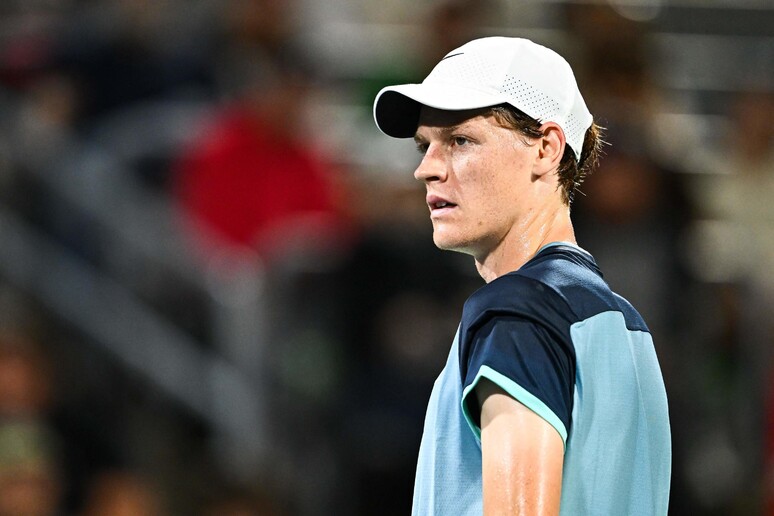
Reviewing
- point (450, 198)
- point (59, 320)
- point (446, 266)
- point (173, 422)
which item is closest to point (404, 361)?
point (446, 266)

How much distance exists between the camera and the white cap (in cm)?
253

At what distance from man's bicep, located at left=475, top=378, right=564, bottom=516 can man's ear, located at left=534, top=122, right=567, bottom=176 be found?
527 mm

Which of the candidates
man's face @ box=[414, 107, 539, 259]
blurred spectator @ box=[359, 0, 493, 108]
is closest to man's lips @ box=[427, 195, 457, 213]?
man's face @ box=[414, 107, 539, 259]

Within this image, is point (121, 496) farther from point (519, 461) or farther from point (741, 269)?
point (519, 461)

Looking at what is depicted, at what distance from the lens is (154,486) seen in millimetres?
6371

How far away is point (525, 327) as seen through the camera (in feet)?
7.54

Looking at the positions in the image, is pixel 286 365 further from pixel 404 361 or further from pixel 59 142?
pixel 59 142

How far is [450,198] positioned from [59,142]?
442 cm

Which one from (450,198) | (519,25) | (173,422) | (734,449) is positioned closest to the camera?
(450,198)

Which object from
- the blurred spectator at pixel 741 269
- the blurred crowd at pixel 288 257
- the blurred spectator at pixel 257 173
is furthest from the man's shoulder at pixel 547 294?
the blurred spectator at pixel 257 173

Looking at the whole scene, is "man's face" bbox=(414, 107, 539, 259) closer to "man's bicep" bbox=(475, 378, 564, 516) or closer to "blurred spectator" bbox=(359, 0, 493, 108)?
"man's bicep" bbox=(475, 378, 564, 516)

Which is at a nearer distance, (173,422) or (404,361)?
(404,361)

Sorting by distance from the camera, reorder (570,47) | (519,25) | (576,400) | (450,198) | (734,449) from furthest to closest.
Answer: (519,25) → (570,47) → (734,449) → (450,198) → (576,400)

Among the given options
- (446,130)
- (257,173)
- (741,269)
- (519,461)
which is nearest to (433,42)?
(257,173)
